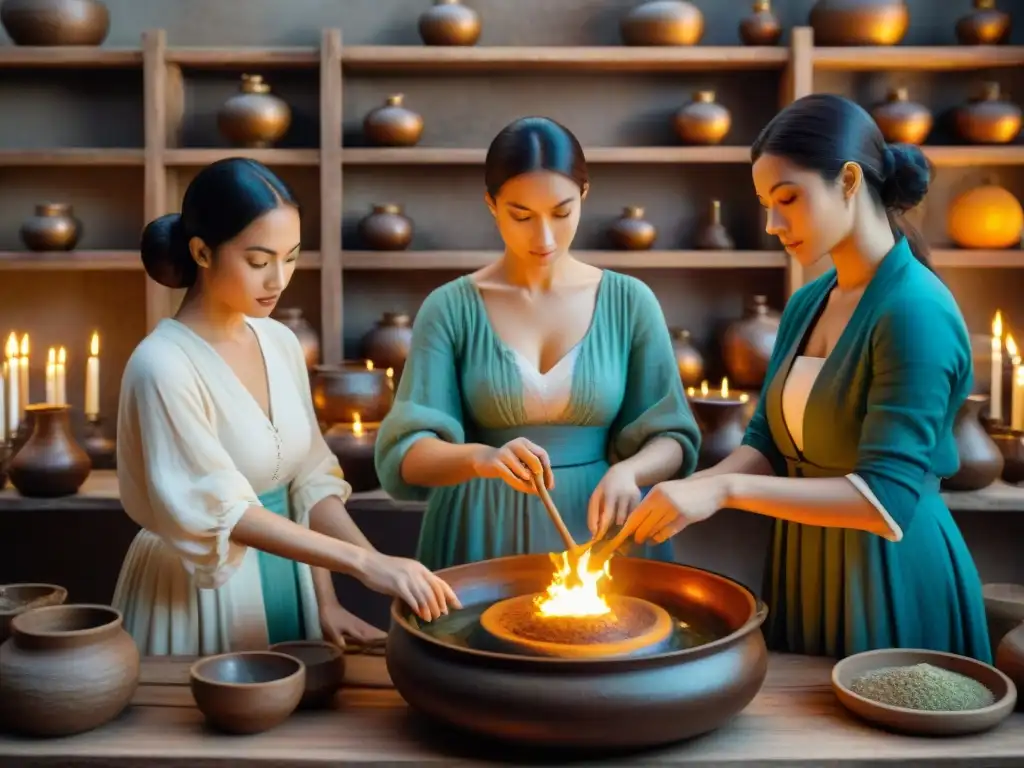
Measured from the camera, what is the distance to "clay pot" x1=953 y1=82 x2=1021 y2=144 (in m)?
4.25

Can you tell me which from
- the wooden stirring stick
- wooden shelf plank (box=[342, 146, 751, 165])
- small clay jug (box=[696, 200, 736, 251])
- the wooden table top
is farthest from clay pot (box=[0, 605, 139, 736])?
small clay jug (box=[696, 200, 736, 251])

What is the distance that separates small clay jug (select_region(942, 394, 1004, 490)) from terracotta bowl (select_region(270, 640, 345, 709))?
2.57m

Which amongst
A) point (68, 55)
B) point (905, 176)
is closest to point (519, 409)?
point (905, 176)

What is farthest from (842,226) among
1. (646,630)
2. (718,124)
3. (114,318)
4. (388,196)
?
(114,318)

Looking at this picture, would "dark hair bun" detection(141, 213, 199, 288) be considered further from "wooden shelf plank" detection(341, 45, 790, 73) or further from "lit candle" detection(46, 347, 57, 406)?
"wooden shelf plank" detection(341, 45, 790, 73)

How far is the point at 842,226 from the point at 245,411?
3.59 feet

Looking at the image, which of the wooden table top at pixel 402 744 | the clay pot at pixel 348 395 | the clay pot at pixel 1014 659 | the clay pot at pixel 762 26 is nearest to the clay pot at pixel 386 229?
the clay pot at pixel 348 395

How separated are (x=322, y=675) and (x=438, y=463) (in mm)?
565

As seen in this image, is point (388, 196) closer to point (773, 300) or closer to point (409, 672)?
point (773, 300)

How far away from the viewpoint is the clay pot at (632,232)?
4.35m

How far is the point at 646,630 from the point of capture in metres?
1.43

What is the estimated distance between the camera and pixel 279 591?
2055mm

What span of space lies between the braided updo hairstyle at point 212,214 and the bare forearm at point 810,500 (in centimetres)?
92

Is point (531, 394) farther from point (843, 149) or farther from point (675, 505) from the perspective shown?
point (843, 149)
